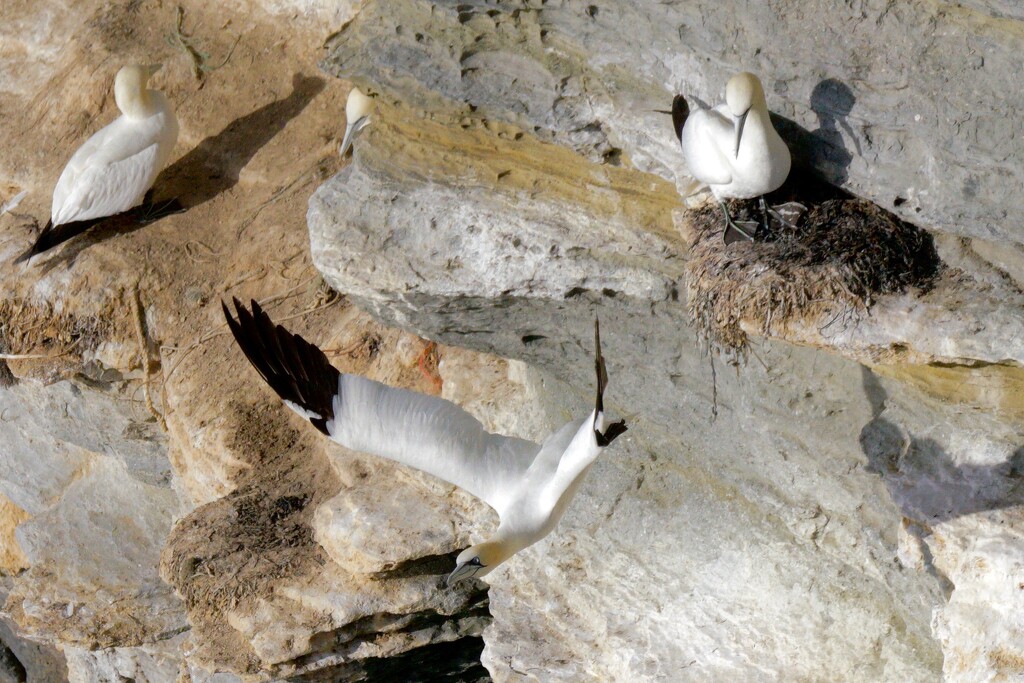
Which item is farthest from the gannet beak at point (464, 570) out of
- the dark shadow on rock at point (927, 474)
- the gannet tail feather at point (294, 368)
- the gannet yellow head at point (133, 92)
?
the gannet yellow head at point (133, 92)

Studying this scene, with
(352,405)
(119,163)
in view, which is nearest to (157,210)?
(119,163)

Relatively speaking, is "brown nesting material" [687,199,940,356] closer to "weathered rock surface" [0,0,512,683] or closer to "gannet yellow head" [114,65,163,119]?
"weathered rock surface" [0,0,512,683]

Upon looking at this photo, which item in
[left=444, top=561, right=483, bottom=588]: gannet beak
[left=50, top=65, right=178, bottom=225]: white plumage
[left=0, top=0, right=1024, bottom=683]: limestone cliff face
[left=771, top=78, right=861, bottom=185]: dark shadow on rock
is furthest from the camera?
[left=50, top=65, right=178, bottom=225]: white plumage

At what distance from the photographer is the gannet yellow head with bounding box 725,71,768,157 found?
381cm

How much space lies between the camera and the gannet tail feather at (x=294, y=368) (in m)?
4.12

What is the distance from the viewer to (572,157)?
15.5 ft

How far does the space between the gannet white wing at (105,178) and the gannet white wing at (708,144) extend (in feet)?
13.1

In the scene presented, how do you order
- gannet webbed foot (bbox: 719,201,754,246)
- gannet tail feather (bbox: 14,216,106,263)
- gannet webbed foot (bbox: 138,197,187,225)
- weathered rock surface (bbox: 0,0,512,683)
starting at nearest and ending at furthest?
1. gannet webbed foot (bbox: 719,201,754,246)
2. weathered rock surface (bbox: 0,0,512,683)
3. gannet tail feather (bbox: 14,216,106,263)
4. gannet webbed foot (bbox: 138,197,187,225)

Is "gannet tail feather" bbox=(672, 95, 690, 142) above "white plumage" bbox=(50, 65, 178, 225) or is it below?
above

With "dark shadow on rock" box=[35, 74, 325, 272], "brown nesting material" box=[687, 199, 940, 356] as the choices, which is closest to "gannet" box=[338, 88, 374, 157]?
"dark shadow on rock" box=[35, 74, 325, 272]

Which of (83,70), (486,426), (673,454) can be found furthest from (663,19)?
(83,70)

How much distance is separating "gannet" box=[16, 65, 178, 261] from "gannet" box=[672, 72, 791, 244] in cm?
392

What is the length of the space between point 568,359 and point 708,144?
1.31m

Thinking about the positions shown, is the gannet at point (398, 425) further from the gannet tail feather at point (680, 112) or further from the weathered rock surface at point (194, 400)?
the weathered rock surface at point (194, 400)
